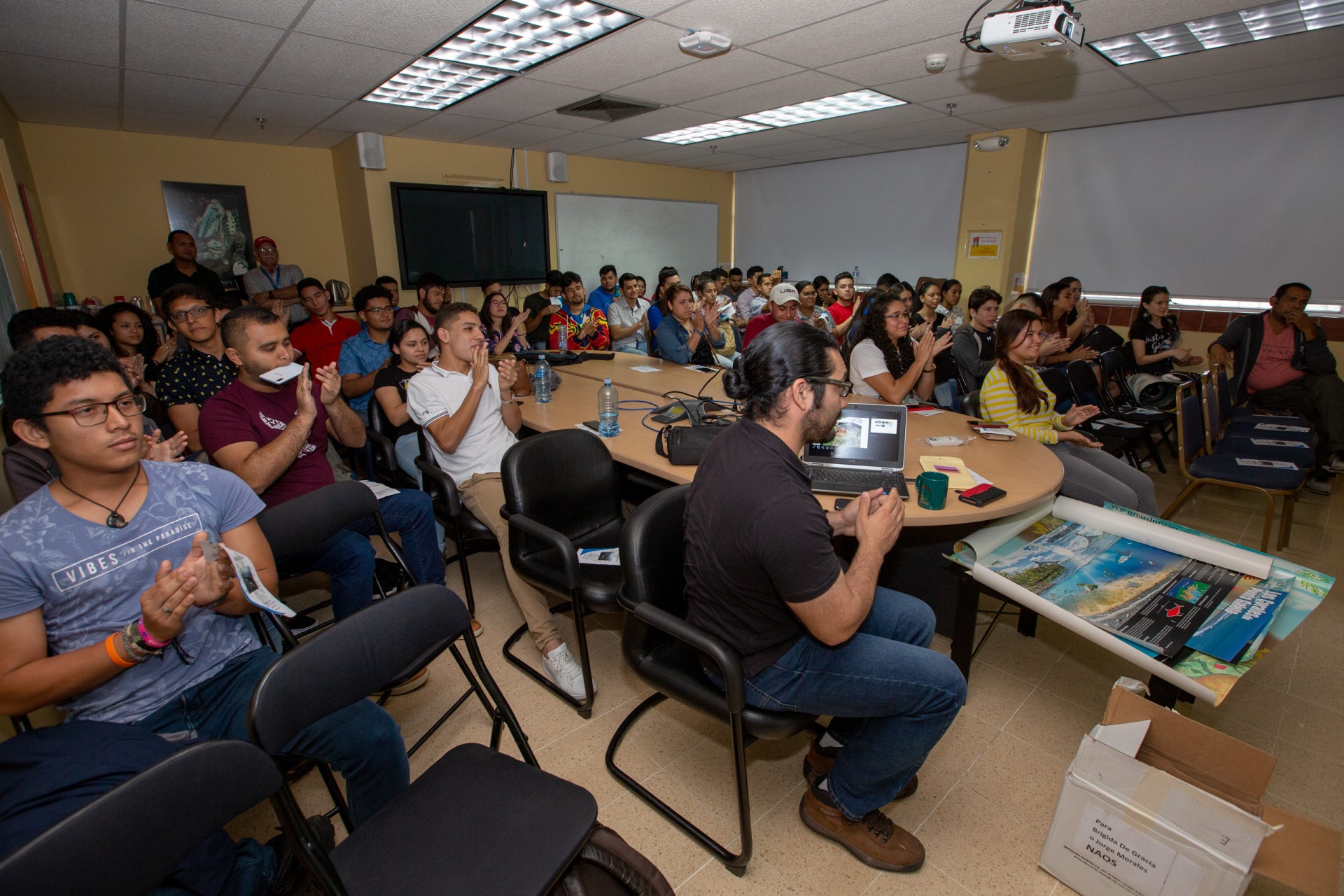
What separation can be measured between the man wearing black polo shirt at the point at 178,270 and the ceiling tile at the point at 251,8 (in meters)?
2.98

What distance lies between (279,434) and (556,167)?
580cm

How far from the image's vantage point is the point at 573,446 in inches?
88.8

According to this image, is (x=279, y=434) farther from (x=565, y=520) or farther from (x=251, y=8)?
(x=251, y=8)

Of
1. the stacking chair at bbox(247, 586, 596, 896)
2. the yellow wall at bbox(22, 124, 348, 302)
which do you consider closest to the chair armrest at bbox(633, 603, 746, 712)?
the stacking chair at bbox(247, 586, 596, 896)

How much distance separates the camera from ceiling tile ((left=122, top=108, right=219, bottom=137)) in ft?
15.4

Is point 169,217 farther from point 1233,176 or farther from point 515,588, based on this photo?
point 1233,176

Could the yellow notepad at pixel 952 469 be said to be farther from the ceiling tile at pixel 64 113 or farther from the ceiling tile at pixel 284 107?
the ceiling tile at pixel 64 113

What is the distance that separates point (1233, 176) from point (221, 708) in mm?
7649

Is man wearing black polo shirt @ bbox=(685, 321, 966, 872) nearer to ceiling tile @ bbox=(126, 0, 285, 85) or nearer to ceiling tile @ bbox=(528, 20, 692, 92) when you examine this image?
ceiling tile @ bbox=(528, 20, 692, 92)

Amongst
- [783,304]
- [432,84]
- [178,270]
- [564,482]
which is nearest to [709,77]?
[783,304]

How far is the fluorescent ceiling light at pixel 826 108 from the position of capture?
15.5 ft

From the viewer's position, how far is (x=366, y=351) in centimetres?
355

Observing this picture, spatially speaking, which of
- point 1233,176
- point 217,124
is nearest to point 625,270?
point 217,124

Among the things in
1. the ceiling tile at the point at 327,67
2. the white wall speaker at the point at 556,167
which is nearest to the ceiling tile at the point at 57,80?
the ceiling tile at the point at 327,67
